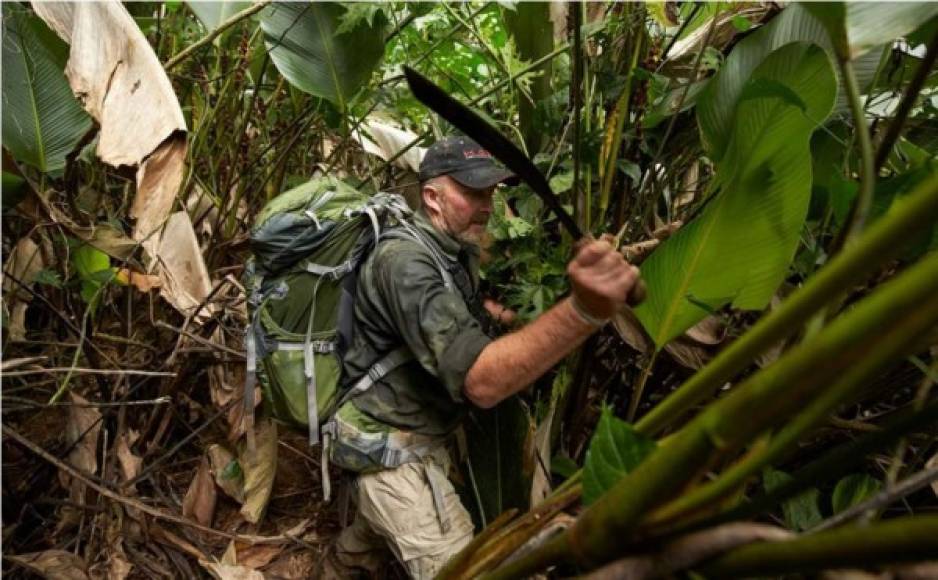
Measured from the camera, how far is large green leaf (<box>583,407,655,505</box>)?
47 cm

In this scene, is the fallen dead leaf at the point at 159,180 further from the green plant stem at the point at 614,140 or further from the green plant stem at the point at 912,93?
the green plant stem at the point at 912,93

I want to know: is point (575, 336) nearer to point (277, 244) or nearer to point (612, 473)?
point (612, 473)

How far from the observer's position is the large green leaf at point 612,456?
1.55 feet

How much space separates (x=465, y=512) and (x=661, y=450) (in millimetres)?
1202

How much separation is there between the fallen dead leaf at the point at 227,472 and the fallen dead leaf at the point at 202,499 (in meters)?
0.02

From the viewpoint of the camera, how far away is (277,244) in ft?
4.54

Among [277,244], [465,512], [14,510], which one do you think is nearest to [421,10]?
[277,244]

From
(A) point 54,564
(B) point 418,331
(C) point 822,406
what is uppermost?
(C) point 822,406

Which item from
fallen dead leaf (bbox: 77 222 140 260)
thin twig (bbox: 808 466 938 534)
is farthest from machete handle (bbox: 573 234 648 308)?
fallen dead leaf (bbox: 77 222 140 260)

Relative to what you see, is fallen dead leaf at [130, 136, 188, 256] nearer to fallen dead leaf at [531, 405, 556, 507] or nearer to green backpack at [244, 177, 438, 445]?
green backpack at [244, 177, 438, 445]

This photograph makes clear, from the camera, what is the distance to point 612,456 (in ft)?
1.58

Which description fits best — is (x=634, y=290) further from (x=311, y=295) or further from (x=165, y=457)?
(x=165, y=457)

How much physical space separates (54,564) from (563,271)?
1323mm

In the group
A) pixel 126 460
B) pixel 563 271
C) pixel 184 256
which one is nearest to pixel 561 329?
pixel 563 271
